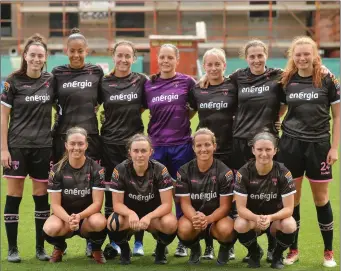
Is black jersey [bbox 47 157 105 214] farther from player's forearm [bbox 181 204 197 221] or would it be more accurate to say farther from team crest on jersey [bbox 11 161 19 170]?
player's forearm [bbox 181 204 197 221]

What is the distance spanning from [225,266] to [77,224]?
1.20 metres

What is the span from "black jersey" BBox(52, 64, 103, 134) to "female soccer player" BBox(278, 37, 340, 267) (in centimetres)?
161

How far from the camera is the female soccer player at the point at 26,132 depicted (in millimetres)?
4738

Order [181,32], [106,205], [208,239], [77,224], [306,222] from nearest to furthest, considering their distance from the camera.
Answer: [77,224] → [208,239] → [106,205] → [306,222] → [181,32]

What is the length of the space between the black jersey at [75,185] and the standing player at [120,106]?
1.09 ft

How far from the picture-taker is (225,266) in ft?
14.9

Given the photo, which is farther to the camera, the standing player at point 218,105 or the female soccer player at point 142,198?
the standing player at point 218,105

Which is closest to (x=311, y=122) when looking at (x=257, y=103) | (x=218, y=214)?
(x=257, y=103)

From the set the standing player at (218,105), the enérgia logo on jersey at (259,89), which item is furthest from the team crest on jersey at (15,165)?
the enérgia logo on jersey at (259,89)

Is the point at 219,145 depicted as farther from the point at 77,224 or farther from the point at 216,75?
the point at 77,224

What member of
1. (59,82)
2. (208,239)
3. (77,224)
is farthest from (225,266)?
(59,82)

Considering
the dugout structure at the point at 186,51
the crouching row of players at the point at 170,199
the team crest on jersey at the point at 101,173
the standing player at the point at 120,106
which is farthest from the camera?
the dugout structure at the point at 186,51

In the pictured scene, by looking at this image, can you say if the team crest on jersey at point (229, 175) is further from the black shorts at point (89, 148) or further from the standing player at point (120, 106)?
the black shorts at point (89, 148)

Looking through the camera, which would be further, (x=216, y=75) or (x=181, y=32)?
(x=181, y=32)
